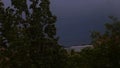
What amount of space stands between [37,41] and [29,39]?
0.25 metres

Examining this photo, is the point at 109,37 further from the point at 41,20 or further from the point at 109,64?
the point at 41,20

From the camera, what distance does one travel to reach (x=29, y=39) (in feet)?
44.8

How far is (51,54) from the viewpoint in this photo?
13.7 m

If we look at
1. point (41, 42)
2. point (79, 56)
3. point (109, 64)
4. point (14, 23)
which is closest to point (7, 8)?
point (14, 23)

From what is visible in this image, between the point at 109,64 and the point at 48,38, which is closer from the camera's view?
the point at 109,64

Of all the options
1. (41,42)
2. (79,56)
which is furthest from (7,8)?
(79,56)

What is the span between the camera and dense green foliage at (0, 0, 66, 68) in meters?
13.6

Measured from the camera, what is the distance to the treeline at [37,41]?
1310 cm

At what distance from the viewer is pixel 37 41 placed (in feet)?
45.1

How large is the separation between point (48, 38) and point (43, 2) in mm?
1093

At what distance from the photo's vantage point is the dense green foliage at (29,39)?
13555 millimetres

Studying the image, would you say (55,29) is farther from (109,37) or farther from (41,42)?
(109,37)

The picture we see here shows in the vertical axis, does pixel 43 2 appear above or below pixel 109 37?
above

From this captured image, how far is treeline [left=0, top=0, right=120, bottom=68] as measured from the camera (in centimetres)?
1310
